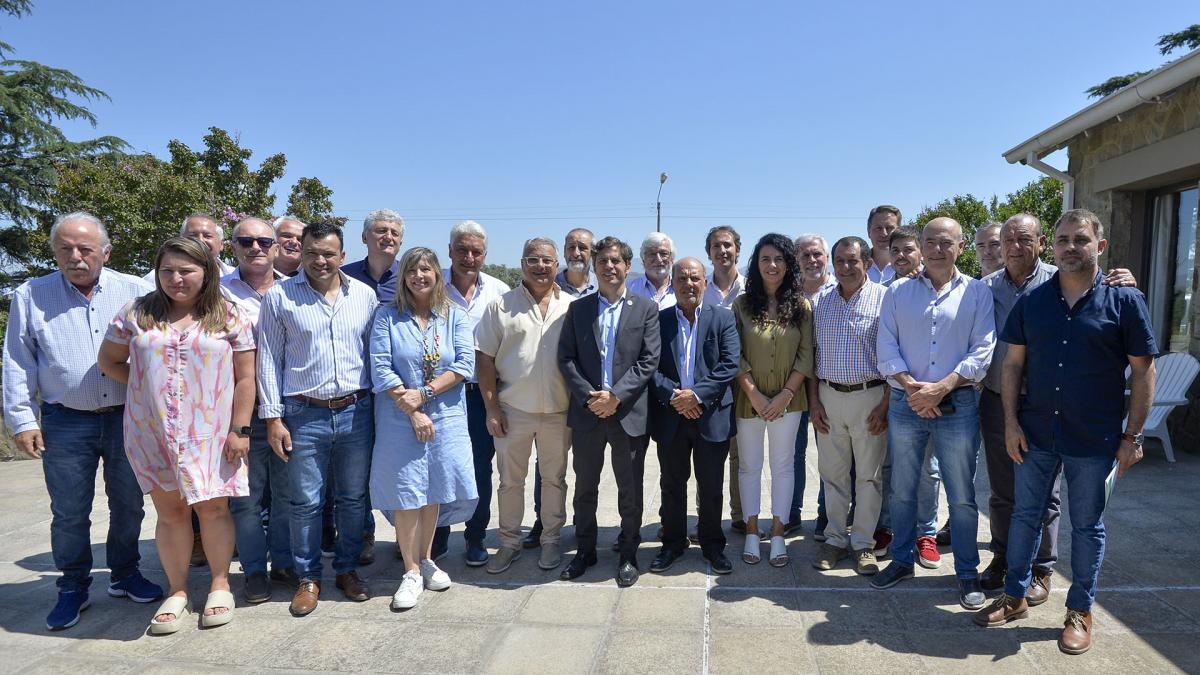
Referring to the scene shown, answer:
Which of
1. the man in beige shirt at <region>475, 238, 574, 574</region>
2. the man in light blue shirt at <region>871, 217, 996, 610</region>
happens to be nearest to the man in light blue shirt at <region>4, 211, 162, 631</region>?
the man in beige shirt at <region>475, 238, 574, 574</region>

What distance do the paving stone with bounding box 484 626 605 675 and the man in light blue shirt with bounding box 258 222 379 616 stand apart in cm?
103

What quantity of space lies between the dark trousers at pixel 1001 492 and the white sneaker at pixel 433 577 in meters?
3.04

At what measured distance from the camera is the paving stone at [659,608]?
3291mm

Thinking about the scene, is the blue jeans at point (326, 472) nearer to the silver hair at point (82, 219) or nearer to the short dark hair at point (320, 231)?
the short dark hair at point (320, 231)

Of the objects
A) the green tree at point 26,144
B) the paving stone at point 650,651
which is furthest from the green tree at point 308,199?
the paving stone at point 650,651

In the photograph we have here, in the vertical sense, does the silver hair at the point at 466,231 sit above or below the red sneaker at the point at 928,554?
above

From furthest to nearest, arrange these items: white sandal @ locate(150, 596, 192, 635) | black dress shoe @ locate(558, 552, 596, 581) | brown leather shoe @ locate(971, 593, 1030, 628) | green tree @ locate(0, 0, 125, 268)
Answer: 1. green tree @ locate(0, 0, 125, 268)
2. black dress shoe @ locate(558, 552, 596, 581)
3. white sandal @ locate(150, 596, 192, 635)
4. brown leather shoe @ locate(971, 593, 1030, 628)

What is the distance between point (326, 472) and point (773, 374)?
2599 mm

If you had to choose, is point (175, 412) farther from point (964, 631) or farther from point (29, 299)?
point (964, 631)

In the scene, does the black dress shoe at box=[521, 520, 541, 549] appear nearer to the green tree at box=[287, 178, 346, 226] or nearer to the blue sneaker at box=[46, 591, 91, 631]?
the blue sneaker at box=[46, 591, 91, 631]

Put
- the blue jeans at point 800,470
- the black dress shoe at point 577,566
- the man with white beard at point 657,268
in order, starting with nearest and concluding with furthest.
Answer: the black dress shoe at point 577,566 → the blue jeans at point 800,470 → the man with white beard at point 657,268

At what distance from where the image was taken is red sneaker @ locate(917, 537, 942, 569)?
389cm

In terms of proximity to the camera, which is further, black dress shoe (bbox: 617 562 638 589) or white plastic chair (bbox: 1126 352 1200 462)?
white plastic chair (bbox: 1126 352 1200 462)

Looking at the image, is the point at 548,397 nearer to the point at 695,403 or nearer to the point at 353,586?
the point at 695,403
